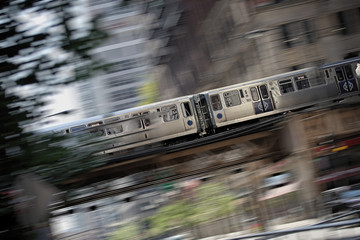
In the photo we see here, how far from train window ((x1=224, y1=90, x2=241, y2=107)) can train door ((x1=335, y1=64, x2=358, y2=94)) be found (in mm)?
4119

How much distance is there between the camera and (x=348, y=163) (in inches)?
269

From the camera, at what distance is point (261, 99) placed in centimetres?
1238

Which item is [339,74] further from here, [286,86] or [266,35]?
[286,86]

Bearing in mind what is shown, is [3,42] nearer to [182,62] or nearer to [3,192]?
[3,192]

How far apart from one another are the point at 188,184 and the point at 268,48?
8.99 feet

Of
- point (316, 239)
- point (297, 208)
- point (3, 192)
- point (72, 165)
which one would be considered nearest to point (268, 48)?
point (297, 208)

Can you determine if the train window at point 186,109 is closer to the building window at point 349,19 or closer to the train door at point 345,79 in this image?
the train door at point 345,79

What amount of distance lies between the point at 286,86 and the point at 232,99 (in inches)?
89.9

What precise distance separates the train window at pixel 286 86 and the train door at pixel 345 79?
5.42ft

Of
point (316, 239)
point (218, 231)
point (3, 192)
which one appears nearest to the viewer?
point (3, 192)

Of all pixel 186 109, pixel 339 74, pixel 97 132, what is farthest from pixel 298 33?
pixel 186 109

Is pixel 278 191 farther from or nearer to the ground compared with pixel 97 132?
nearer to the ground

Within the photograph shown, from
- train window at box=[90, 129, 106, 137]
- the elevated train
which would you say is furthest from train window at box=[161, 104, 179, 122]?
train window at box=[90, 129, 106, 137]

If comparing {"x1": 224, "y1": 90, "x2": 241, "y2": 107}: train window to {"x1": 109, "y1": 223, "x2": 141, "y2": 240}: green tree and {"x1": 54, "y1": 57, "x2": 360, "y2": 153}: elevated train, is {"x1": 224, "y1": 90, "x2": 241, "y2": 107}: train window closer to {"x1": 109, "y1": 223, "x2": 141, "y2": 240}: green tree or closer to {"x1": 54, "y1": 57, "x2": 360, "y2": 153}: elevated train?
{"x1": 54, "y1": 57, "x2": 360, "y2": 153}: elevated train
